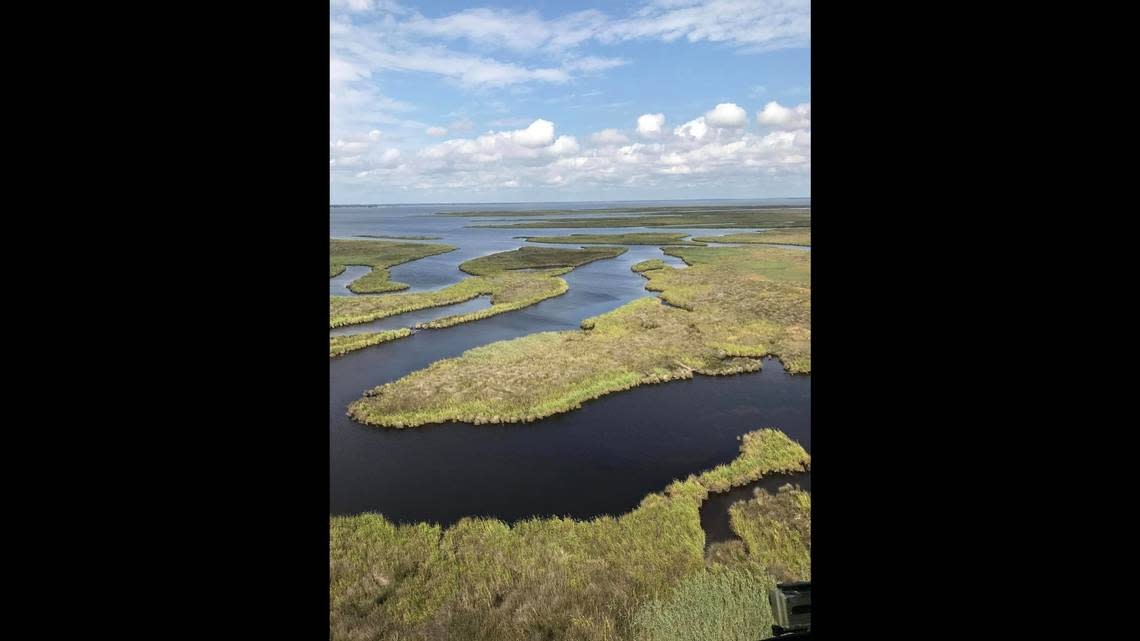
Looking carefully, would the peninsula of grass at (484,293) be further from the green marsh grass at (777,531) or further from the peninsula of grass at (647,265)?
the green marsh grass at (777,531)

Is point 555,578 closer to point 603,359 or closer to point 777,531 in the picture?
point 777,531

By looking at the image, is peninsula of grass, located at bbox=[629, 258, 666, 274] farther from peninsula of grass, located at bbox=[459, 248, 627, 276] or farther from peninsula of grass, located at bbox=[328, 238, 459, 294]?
peninsula of grass, located at bbox=[328, 238, 459, 294]

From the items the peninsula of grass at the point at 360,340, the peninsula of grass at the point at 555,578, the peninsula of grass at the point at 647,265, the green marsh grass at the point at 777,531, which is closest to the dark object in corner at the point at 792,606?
the peninsula of grass at the point at 555,578

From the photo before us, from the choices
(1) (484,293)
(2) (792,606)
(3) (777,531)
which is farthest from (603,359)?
(1) (484,293)
